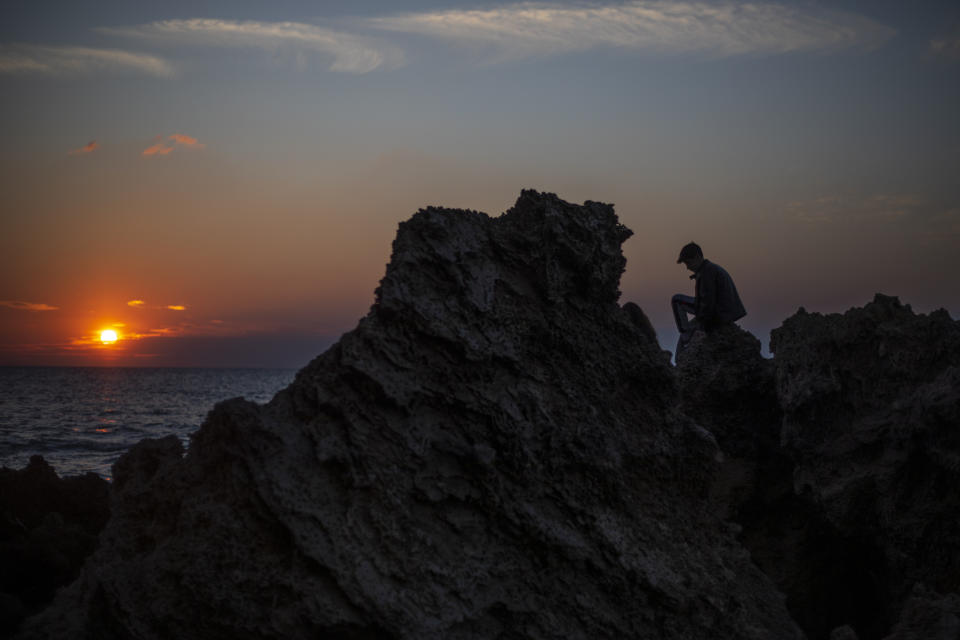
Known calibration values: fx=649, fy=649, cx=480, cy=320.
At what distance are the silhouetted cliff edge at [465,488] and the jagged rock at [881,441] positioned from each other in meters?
0.06

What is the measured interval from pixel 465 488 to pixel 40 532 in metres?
4.89

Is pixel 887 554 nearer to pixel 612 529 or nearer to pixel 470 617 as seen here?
pixel 612 529

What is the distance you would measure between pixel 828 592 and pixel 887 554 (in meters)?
0.94

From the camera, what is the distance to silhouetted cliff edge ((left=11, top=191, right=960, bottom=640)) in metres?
3.29

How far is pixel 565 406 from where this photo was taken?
398cm

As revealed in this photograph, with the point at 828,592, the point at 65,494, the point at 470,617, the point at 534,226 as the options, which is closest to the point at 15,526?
→ the point at 65,494

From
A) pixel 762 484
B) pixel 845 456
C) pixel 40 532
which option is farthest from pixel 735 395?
pixel 40 532

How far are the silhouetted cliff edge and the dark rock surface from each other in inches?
84.1

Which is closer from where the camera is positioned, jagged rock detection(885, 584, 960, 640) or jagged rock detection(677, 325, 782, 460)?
jagged rock detection(885, 584, 960, 640)

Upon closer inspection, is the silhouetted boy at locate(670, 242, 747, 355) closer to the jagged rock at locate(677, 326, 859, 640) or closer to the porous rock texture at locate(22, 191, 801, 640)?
the jagged rock at locate(677, 326, 859, 640)

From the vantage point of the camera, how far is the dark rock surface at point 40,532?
566cm

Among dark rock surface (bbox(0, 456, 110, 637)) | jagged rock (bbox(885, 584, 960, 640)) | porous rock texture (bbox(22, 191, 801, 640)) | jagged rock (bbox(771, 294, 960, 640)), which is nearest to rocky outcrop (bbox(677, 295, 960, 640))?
jagged rock (bbox(771, 294, 960, 640))

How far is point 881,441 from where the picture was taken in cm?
540

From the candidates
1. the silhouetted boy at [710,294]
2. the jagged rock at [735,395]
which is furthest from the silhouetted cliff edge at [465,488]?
the silhouetted boy at [710,294]
